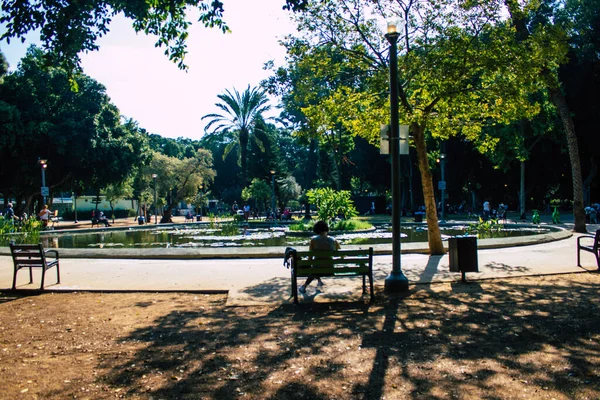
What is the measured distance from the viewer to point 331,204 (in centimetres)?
2444

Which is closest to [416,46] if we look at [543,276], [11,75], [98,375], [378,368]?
[543,276]

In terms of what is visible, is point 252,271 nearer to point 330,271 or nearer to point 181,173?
point 330,271

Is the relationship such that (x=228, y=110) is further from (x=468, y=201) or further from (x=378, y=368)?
(x=378, y=368)

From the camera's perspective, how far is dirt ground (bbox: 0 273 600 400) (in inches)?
164

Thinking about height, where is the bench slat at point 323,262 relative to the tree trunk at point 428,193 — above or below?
below

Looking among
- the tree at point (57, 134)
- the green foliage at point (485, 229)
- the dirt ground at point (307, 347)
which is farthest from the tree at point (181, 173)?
the dirt ground at point (307, 347)

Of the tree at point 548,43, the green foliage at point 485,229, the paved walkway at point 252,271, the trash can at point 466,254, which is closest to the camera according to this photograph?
the paved walkway at point 252,271

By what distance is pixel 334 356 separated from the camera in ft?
16.5

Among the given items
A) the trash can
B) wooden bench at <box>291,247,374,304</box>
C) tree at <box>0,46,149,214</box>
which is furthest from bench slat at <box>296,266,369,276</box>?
tree at <box>0,46,149,214</box>

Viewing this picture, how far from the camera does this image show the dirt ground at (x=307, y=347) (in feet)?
13.7

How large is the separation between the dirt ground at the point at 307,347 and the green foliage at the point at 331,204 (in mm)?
16201

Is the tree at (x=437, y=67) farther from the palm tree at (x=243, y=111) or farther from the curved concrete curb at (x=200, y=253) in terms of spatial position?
the palm tree at (x=243, y=111)

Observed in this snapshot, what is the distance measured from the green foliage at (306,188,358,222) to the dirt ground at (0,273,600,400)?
16.2 metres

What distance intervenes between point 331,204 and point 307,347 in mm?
19169
